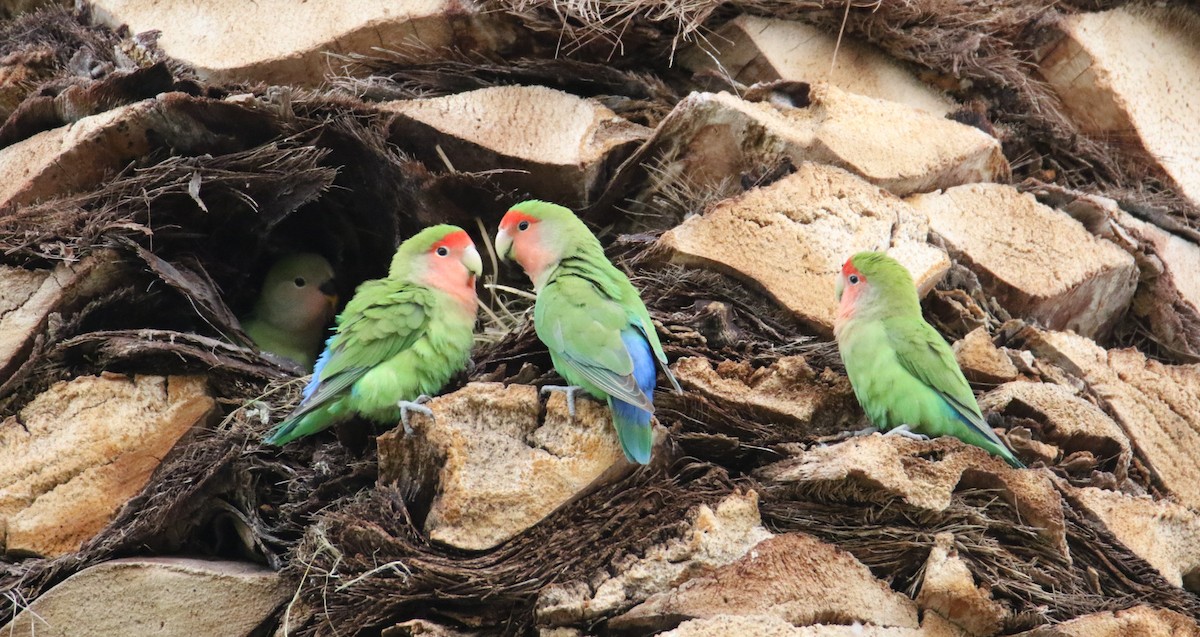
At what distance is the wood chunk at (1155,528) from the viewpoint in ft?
14.6

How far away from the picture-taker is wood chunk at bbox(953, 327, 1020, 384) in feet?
16.4

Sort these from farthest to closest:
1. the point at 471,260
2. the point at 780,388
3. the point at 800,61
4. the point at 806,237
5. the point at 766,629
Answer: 1. the point at 800,61
2. the point at 471,260
3. the point at 806,237
4. the point at 780,388
5. the point at 766,629

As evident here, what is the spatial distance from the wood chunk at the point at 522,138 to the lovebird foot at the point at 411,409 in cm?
165

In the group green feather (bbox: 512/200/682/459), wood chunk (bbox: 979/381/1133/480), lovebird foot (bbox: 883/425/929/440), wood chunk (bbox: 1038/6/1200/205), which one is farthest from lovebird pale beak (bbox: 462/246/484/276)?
wood chunk (bbox: 1038/6/1200/205)

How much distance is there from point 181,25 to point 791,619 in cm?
482

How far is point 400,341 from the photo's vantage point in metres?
4.90

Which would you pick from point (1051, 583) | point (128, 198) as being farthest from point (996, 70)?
point (128, 198)

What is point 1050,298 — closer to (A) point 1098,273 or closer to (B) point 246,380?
(A) point 1098,273

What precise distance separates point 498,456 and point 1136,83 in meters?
4.76

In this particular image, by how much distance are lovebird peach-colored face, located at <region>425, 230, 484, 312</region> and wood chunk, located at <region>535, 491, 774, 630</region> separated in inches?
68.3

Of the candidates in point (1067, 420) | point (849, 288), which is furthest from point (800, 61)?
point (1067, 420)

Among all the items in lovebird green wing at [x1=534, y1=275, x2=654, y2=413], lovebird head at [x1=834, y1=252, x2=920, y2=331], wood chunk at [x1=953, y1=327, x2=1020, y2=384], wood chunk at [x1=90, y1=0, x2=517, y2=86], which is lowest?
wood chunk at [x1=953, y1=327, x2=1020, y2=384]

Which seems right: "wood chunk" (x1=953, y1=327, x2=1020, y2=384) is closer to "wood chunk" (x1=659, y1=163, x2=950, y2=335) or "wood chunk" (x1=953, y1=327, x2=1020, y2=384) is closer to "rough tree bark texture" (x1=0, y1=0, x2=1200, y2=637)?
"rough tree bark texture" (x1=0, y1=0, x2=1200, y2=637)

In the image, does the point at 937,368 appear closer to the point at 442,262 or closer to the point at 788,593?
the point at 788,593
